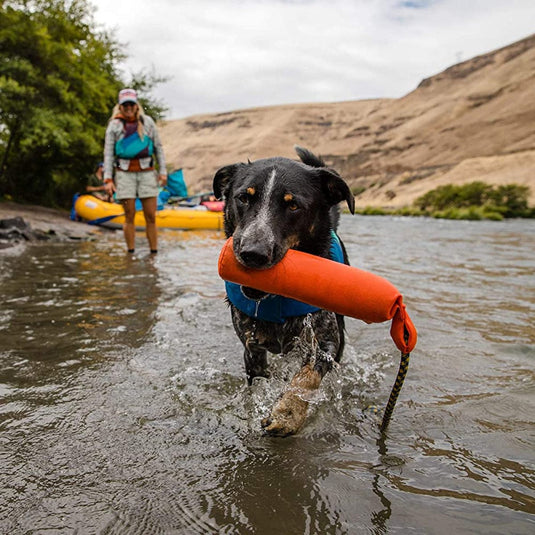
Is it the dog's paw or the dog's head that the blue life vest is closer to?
the dog's head

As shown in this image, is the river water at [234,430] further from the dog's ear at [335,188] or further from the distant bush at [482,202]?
the distant bush at [482,202]

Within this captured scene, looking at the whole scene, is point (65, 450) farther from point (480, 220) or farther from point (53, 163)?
point (480, 220)

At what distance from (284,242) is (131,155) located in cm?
575

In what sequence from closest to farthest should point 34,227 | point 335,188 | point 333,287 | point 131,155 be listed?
1. point 333,287
2. point 335,188
3. point 131,155
4. point 34,227

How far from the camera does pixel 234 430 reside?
2.32m

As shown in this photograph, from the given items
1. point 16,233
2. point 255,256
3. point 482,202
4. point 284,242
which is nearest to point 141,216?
point 16,233

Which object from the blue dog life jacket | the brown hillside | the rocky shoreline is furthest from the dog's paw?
the brown hillside

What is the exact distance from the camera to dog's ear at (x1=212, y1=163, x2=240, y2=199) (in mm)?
3113

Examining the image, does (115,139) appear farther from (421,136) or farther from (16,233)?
(421,136)

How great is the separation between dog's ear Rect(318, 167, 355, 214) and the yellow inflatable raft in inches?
425

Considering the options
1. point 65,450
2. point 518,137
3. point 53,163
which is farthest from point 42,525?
point 518,137

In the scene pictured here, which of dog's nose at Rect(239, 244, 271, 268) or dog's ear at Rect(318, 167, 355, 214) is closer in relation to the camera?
dog's nose at Rect(239, 244, 271, 268)

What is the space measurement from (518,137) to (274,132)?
6960 centimetres

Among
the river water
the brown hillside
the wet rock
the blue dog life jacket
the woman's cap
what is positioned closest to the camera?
the river water
